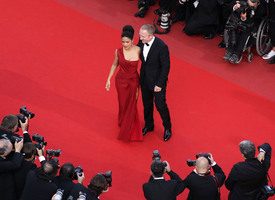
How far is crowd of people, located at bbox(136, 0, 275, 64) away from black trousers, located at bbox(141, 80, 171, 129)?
1943mm

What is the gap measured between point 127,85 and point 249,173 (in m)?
1.90

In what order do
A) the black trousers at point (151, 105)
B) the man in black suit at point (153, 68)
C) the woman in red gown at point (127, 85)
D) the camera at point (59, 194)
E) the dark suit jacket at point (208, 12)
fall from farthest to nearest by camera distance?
the dark suit jacket at point (208, 12)
the black trousers at point (151, 105)
the woman in red gown at point (127, 85)
the man in black suit at point (153, 68)
the camera at point (59, 194)

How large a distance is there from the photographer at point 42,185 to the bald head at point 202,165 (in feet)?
4.47

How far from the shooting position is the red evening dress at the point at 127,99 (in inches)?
228

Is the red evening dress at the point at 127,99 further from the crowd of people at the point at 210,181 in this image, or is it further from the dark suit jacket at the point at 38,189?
the dark suit jacket at the point at 38,189

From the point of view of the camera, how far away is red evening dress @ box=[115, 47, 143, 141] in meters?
5.80

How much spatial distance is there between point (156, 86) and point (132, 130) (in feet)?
2.48

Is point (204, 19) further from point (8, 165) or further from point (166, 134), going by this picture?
point (8, 165)

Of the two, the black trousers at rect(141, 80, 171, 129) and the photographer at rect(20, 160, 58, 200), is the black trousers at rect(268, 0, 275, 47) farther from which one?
the photographer at rect(20, 160, 58, 200)

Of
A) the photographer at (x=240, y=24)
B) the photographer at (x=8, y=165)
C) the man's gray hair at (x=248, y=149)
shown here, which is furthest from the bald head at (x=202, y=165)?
the photographer at (x=240, y=24)

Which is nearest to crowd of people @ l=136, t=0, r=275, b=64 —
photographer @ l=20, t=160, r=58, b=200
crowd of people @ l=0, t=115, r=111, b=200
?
crowd of people @ l=0, t=115, r=111, b=200

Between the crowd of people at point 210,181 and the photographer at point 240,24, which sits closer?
the crowd of people at point 210,181

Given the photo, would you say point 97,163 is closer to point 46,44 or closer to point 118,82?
point 118,82

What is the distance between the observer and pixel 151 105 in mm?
6191
